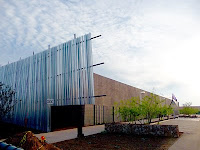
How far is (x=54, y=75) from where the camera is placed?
48.2ft

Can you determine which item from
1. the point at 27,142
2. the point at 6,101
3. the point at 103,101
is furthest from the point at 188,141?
the point at 6,101

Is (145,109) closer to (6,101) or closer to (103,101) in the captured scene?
(103,101)

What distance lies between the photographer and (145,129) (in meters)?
11.4

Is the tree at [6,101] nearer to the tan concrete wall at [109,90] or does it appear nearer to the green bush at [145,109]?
the tan concrete wall at [109,90]

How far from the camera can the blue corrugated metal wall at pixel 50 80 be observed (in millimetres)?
12516

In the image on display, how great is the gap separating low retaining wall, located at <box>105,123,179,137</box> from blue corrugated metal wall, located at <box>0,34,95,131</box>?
2683 mm

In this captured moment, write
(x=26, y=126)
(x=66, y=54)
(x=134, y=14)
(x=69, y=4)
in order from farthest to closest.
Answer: (x=26, y=126) < (x=66, y=54) < (x=69, y=4) < (x=134, y=14)

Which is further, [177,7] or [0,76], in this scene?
[0,76]

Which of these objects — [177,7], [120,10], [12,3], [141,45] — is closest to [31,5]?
[12,3]

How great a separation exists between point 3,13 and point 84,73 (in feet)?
19.1

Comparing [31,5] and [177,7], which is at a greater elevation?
[31,5]

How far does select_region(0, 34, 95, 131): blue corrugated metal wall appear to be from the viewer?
41.1 feet

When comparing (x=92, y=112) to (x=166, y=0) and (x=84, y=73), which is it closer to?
(x=84, y=73)

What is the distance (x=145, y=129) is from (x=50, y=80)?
827 centimetres
